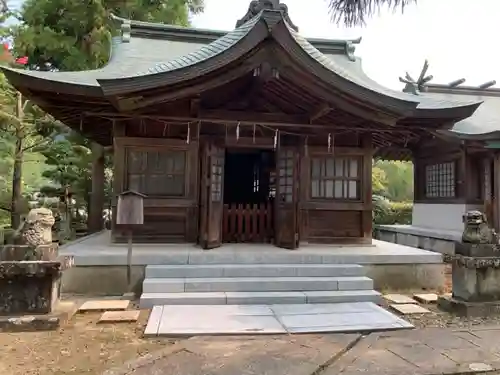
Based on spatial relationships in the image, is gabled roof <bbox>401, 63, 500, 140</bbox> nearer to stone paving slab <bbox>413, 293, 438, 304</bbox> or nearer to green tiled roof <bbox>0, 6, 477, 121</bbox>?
green tiled roof <bbox>0, 6, 477, 121</bbox>

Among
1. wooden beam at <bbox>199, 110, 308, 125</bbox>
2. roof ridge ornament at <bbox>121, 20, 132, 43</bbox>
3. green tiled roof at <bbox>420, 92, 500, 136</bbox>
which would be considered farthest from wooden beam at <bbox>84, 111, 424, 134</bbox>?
roof ridge ornament at <bbox>121, 20, 132, 43</bbox>

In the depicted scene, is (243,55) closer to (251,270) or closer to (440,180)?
(251,270)

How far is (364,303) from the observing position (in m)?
5.64

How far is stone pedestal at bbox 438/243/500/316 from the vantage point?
523 cm

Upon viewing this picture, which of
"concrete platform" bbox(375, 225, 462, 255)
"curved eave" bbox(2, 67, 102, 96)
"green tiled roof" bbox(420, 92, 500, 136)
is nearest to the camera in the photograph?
"curved eave" bbox(2, 67, 102, 96)

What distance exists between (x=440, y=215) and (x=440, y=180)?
102 cm

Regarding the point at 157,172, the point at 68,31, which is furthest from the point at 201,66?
the point at 68,31

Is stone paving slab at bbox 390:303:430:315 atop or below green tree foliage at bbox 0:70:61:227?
below

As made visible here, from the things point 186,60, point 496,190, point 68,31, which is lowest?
point 496,190

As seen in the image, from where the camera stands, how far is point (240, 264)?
6.48m

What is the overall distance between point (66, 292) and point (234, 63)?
4.39m

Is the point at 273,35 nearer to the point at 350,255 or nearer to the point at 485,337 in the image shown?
the point at 350,255

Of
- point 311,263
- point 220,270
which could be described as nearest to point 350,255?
point 311,263

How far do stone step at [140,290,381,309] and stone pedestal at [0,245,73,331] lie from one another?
121 cm
